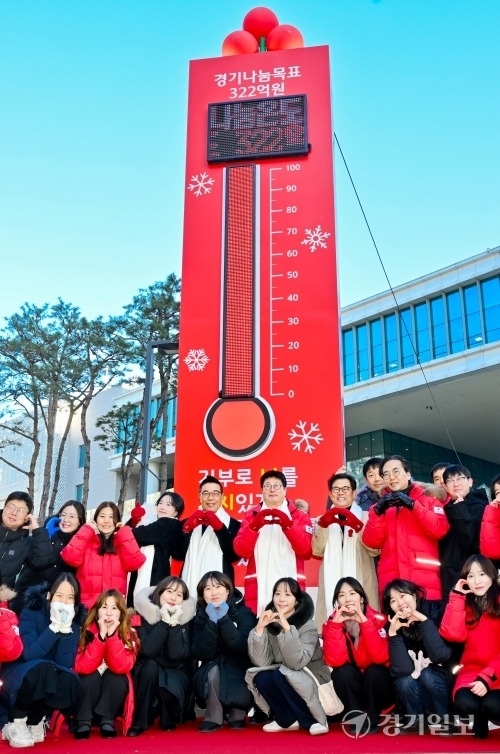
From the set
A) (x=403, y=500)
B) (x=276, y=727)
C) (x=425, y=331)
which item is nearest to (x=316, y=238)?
(x=403, y=500)

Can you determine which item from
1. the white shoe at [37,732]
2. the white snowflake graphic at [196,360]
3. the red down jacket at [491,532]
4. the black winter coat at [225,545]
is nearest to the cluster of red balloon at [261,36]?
the white snowflake graphic at [196,360]

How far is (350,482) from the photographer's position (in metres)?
4.99

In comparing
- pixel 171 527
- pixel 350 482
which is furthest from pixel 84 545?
pixel 350 482

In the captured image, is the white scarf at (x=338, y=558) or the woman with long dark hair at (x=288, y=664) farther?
the white scarf at (x=338, y=558)

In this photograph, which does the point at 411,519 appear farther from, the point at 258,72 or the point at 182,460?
the point at 258,72

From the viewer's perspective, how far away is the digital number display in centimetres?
761

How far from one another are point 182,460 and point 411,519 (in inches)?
109

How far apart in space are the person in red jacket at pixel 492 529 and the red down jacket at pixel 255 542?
3.91ft

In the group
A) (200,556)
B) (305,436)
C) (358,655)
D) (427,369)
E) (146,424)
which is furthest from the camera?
(427,369)

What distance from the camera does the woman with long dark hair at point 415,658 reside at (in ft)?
12.9

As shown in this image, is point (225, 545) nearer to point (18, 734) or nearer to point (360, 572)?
point (360, 572)

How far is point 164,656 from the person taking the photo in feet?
14.5

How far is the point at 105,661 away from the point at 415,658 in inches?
69.8

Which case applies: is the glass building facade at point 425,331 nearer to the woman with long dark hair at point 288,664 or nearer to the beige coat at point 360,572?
the beige coat at point 360,572
